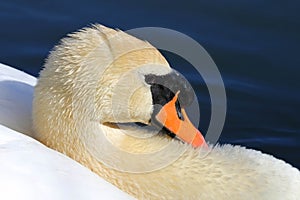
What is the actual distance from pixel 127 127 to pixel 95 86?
28 centimetres

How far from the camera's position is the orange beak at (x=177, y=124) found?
2777 millimetres

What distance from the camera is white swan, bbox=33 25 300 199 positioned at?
267 centimetres

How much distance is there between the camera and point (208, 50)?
15.8 ft

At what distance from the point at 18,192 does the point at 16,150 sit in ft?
0.55

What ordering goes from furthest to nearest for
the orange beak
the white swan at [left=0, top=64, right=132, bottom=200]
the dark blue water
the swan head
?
the dark blue water < the orange beak < the swan head < the white swan at [left=0, top=64, right=132, bottom=200]

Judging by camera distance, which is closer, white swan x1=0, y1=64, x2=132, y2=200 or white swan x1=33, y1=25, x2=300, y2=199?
white swan x1=0, y1=64, x2=132, y2=200

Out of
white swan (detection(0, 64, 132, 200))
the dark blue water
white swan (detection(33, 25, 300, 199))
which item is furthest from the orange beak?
the dark blue water

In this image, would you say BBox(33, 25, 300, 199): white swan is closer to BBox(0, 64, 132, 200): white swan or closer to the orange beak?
the orange beak

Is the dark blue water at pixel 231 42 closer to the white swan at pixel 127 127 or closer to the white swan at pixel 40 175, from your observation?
the white swan at pixel 127 127

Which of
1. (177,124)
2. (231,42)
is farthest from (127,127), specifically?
(231,42)

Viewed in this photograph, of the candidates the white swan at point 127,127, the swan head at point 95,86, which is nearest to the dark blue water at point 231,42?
the white swan at point 127,127

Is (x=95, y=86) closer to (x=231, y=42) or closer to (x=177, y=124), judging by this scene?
(x=177, y=124)

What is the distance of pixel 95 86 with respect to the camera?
105 inches

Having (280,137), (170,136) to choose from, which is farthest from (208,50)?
(170,136)
